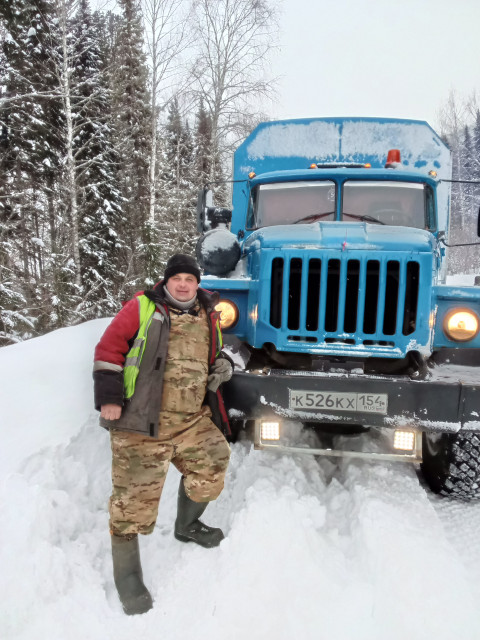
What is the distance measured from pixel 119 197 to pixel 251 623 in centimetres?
1740

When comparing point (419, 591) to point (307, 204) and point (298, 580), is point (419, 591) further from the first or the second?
point (307, 204)

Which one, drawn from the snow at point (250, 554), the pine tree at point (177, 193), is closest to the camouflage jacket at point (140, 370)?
the snow at point (250, 554)

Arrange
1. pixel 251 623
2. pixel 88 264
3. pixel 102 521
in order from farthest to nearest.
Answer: pixel 88 264 < pixel 102 521 < pixel 251 623

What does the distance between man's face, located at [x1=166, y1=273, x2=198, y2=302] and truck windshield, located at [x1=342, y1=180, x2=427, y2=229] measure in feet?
7.14

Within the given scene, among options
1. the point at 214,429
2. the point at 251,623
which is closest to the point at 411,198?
the point at 214,429

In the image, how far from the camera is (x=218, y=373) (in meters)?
2.78

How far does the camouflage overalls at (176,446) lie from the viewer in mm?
2453

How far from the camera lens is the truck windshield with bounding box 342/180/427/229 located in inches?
168

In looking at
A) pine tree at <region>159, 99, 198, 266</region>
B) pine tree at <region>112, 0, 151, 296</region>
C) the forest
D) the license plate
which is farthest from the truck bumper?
pine tree at <region>112, 0, 151, 296</region>

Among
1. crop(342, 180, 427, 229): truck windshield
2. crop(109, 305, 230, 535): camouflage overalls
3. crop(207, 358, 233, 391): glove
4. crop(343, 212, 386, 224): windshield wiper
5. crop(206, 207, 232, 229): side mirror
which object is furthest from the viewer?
crop(206, 207, 232, 229): side mirror

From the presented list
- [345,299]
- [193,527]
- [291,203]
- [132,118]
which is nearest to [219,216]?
[291,203]

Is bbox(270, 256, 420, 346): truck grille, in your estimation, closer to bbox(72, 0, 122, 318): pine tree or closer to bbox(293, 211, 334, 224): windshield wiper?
bbox(293, 211, 334, 224): windshield wiper

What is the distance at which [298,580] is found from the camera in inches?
95.4

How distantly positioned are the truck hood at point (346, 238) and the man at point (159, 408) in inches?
34.5
